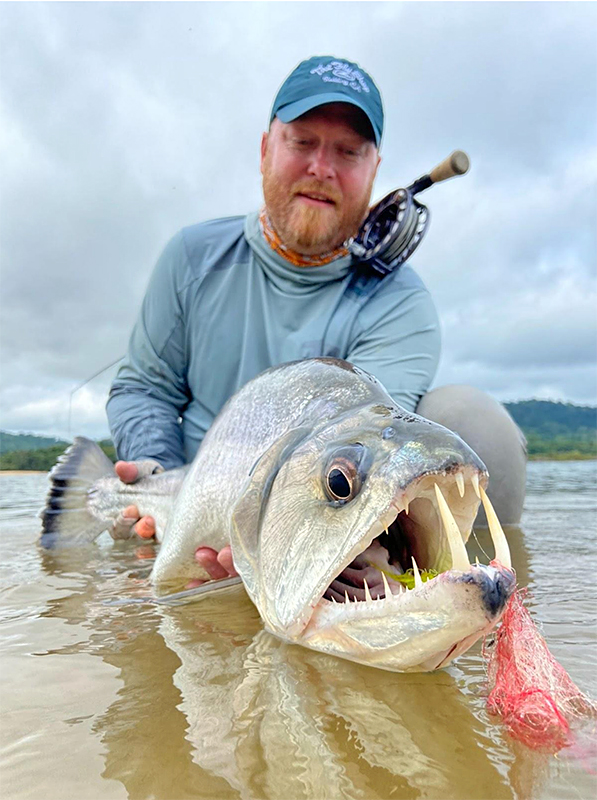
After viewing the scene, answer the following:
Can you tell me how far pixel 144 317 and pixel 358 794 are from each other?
10.4 feet

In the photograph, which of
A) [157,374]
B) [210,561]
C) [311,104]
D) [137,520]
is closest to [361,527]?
[210,561]

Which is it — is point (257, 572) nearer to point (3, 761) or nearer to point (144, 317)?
point (3, 761)

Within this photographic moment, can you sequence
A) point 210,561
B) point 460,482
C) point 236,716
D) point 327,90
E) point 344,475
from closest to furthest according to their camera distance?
point 236,716, point 460,482, point 344,475, point 210,561, point 327,90

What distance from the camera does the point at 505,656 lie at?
1.26 metres

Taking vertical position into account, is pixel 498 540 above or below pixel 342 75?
below

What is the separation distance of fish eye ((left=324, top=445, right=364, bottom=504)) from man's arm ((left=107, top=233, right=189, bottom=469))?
2151 mm

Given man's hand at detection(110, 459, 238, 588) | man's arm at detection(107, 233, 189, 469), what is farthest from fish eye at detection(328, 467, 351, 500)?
man's arm at detection(107, 233, 189, 469)

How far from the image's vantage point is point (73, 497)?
11.5 ft

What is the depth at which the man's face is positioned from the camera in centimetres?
346

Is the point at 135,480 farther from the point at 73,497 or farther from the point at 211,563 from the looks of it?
the point at 211,563

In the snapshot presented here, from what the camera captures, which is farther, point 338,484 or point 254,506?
point 254,506

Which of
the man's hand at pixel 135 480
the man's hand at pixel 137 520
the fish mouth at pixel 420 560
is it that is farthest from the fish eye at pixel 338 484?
the man's hand at pixel 135 480

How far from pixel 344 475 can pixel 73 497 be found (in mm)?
2492

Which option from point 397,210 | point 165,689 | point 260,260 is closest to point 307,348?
point 260,260
